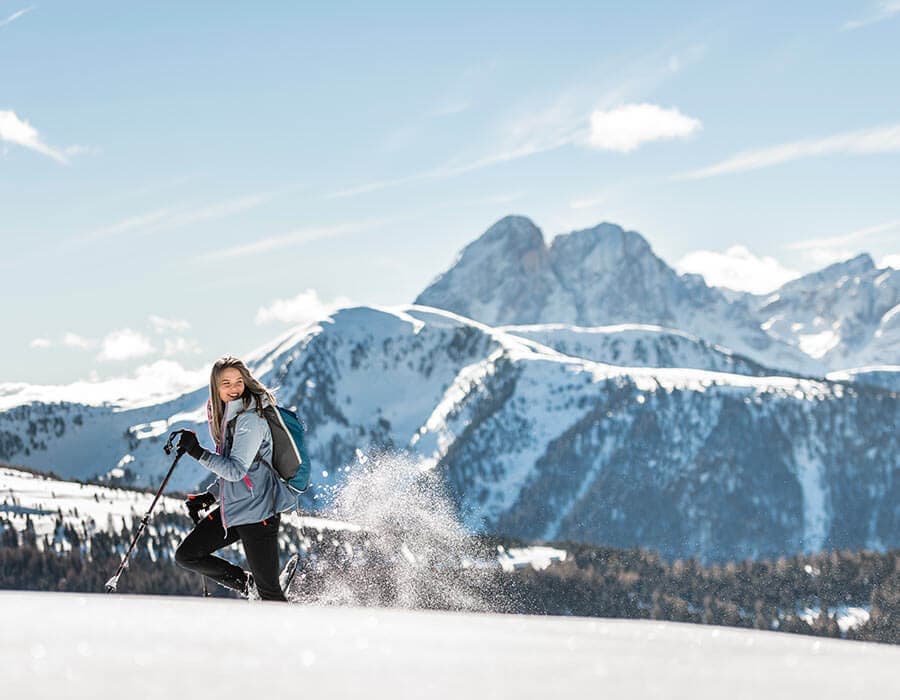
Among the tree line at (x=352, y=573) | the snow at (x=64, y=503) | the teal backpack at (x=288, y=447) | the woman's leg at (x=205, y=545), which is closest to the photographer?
the teal backpack at (x=288, y=447)

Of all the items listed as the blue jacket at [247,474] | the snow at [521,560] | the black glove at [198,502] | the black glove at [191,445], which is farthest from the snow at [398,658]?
the snow at [521,560]

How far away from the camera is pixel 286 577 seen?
13.4 m

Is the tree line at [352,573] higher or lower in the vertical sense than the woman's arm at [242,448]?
lower

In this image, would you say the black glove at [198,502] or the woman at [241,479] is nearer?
the woman at [241,479]

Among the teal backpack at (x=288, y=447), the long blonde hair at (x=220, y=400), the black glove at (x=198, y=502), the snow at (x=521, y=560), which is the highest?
the long blonde hair at (x=220, y=400)

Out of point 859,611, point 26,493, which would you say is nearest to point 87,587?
point 26,493

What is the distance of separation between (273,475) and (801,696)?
8.11 metres

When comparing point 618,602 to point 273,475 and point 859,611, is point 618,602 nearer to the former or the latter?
point 859,611

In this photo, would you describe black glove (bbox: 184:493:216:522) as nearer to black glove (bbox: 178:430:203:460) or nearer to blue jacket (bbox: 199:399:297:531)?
blue jacket (bbox: 199:399:297:531)

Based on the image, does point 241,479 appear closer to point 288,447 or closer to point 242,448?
point 242,448

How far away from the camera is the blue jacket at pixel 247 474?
11.5m

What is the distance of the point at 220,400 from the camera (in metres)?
11.7

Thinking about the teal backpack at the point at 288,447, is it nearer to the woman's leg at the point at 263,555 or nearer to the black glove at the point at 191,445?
the woman's leg at the point at 263,555

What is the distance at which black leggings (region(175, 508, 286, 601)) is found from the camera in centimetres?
1190
